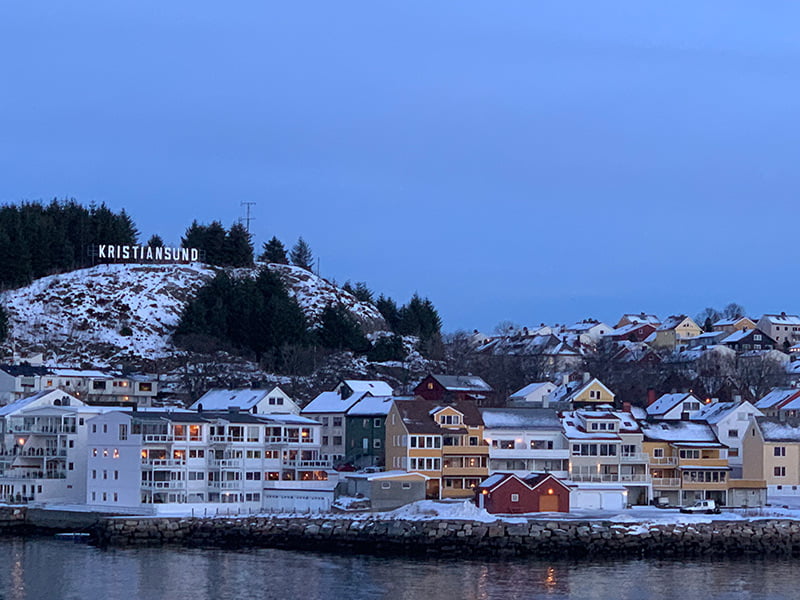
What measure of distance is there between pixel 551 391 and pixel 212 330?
1455 inches

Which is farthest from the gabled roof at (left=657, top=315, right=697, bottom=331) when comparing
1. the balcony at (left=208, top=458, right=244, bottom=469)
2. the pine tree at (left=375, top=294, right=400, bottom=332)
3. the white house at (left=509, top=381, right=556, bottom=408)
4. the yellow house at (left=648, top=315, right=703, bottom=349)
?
the balcony at (left=208, top=458, right=244, bottom=469)

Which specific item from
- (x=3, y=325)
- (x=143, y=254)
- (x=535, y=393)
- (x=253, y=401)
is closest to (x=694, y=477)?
(x=535, y=393)

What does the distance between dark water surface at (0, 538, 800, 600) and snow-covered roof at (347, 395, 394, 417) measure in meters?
17.8

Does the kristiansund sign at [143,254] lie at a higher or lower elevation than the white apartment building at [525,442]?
higher

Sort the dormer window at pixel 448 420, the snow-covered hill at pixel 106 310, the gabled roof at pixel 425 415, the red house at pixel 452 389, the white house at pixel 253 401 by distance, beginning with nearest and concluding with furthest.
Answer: the gabled roof at pixel 425 415, the dormer window at pixel 448 420, the white house at pixel 253 401, the red house at pixel 452 389, the snow-covered hill at pixel 106 310

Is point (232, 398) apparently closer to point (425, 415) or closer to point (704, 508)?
point (425, 415)

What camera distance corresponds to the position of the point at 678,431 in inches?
3196

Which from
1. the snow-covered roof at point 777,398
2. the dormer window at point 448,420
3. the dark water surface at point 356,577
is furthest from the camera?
the snow-covered roof at point 777,398

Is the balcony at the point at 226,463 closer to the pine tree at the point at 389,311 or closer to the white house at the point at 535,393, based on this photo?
the white house at the point at 535,393

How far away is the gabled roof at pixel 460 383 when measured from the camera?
95.9 metres

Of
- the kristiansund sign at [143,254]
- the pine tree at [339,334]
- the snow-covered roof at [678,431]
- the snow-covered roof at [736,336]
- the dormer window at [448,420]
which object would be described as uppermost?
the kristiansund sign at [143,254]

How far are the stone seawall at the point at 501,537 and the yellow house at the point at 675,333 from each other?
10222cm

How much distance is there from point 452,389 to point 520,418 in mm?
16938

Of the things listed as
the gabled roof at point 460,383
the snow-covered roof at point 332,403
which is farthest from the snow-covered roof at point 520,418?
the gabled roof at point 460,383
